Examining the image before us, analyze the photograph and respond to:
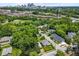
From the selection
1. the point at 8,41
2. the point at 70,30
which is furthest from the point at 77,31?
the point at 8,41

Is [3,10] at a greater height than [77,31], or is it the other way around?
[3,10]

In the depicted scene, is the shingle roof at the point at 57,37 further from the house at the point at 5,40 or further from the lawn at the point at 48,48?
the house at the point at 5,40

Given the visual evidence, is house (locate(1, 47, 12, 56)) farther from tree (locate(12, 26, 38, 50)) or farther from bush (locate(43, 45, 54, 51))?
bush (locate(43, 45, 54, 51))

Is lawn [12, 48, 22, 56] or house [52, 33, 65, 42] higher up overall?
house [52, 33, 65, 42]

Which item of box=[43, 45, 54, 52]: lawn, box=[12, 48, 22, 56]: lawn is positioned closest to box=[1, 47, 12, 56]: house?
box=[12, 48, 22, 56]: lawn

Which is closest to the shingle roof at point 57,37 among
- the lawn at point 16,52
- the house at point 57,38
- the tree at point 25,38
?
the house at point 57,38

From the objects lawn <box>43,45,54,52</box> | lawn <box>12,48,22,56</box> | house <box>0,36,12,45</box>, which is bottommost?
lawn <box>12,48,22,56</box>

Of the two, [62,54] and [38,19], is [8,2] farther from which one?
[62,54]

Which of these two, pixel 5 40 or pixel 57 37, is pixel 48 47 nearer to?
pixel 57 37

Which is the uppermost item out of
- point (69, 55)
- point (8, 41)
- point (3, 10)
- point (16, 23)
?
point (3, 10)

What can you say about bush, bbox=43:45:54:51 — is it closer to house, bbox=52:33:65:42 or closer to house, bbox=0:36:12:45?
house, bbox=52:33:65:42
